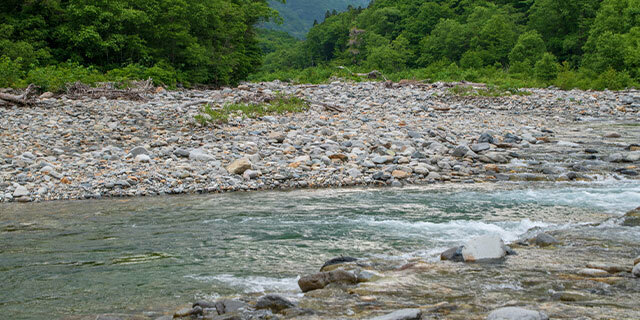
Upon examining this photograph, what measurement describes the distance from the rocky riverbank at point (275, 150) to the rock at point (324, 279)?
472 centimetres

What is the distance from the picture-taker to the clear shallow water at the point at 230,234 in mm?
4277

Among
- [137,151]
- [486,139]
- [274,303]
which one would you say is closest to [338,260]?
[274,303]

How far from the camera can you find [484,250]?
4.70 meters

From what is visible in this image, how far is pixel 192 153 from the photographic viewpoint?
9.96 m

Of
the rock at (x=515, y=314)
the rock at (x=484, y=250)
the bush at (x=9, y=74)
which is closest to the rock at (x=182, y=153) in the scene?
the rock at (x=484, y=250)

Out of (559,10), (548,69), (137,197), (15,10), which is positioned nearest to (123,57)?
(15,10)

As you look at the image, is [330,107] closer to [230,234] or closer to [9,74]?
[9,74]

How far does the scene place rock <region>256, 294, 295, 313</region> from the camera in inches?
142

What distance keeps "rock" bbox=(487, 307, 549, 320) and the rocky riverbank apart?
5.92m

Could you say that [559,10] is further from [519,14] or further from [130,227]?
[130,227]

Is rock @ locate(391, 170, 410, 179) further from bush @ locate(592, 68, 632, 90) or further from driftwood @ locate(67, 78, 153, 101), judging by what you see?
bush @ locate(592, 68, 632, 90)

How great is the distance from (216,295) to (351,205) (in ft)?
12.1

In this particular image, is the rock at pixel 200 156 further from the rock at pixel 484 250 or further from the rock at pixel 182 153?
the rock at pixel 484 250

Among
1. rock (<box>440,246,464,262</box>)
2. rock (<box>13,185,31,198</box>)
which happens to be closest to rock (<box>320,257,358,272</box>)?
rock (<box>440,246,464,262</box>)
